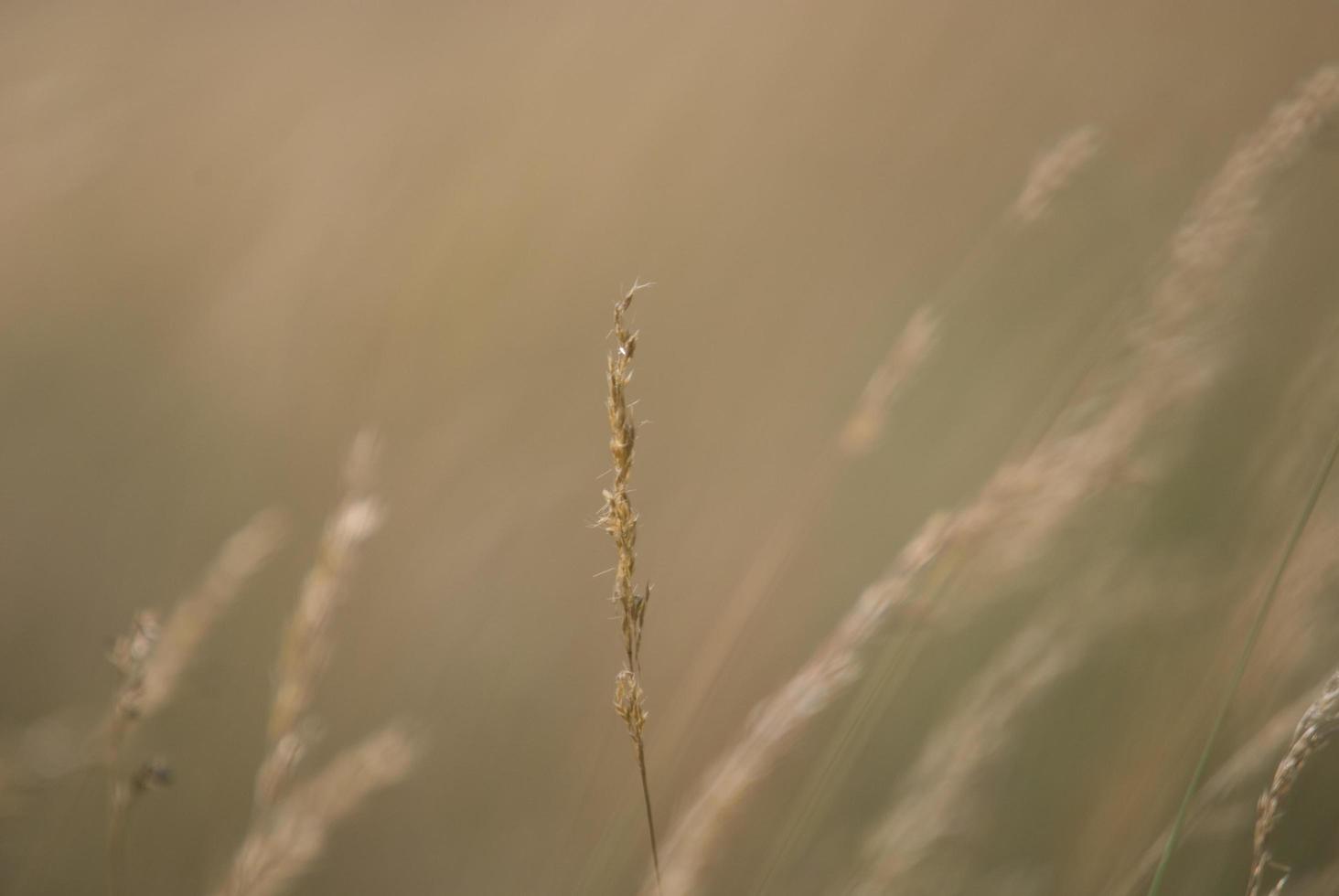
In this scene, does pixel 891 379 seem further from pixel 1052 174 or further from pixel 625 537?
pixel 625 537

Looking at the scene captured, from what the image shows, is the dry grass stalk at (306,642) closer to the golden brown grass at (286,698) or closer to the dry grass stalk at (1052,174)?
the golden brown grass at (286,698)

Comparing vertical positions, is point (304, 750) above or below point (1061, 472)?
above

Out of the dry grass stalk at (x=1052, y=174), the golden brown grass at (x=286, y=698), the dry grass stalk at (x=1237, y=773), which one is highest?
the dry grass stalk at (x=1052, y=174)

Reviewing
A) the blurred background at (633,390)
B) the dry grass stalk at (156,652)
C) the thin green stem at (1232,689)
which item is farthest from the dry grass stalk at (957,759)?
the dry grass stalk at (156,652)

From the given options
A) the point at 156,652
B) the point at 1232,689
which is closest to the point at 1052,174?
the point at 1232,689

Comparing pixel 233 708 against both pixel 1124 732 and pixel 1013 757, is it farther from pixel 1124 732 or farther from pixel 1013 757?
pixel 1124 732

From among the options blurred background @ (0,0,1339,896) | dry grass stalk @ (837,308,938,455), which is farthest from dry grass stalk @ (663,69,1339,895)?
dry grass stalk @ (837,308,938,455)

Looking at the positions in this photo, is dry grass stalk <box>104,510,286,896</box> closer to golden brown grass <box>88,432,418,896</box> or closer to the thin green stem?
golden brown grass <box>88,432,418,896</box>
